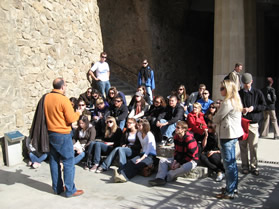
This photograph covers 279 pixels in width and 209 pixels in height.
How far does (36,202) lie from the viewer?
16.2 feet

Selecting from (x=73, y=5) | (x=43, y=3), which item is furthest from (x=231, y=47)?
(x=43, y=3)

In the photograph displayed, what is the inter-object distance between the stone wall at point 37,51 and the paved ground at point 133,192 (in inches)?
64.6

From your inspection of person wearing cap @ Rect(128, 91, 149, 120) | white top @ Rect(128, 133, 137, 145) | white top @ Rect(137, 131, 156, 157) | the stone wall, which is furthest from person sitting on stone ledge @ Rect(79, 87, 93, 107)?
white top @ Rect(137, 131, 156, 157)

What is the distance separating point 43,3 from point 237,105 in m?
5.80

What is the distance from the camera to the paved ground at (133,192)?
479 centimetres

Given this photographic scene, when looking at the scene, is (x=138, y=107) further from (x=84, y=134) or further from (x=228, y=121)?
(x=228, y=121)

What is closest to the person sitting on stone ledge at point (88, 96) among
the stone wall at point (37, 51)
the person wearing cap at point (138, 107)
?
the stone wall at point (37, 51)

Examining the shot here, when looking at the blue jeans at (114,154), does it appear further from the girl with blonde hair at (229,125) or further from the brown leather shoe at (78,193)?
the girl with blonde hair at (229,125)

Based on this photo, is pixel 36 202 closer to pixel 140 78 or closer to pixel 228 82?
pixel 228 82

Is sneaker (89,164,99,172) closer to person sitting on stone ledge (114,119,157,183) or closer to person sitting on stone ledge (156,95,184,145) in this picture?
person sitting on stone ledge (114,119,157,183)

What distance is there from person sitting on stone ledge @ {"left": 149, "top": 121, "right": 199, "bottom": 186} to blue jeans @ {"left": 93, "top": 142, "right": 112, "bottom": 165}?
1.34 meters

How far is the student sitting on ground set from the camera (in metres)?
6.38

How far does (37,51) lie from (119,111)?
2.45 metres

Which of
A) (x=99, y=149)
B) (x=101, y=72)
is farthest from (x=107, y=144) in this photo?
(x=101, y=72)
